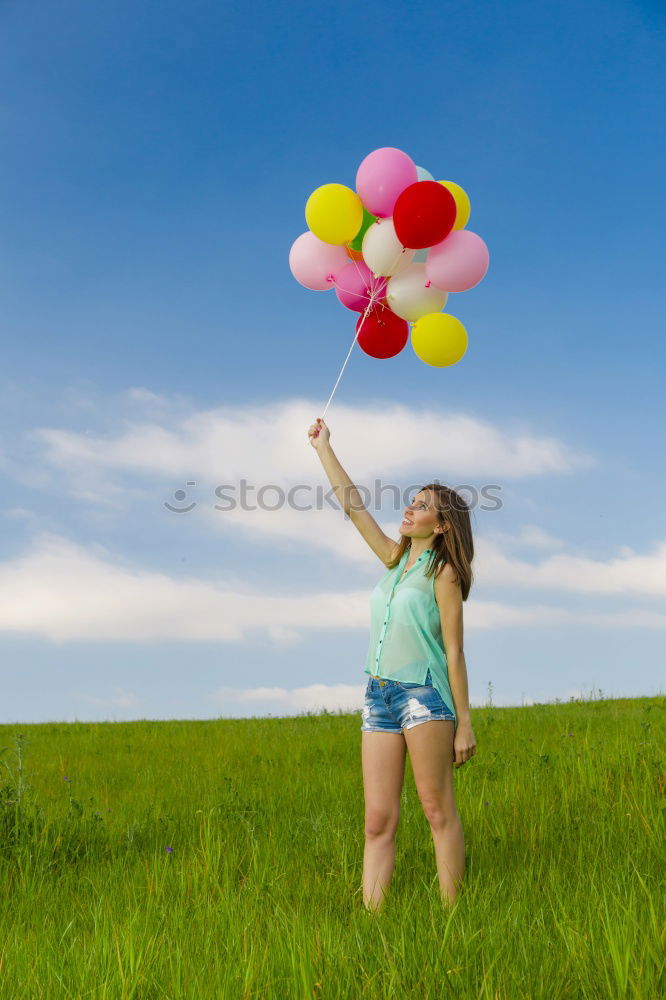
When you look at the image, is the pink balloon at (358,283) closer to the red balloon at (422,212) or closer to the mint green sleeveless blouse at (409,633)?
the red balloon at (422,212)

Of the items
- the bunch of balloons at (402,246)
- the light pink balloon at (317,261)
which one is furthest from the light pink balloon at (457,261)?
the light pink balloon at (317,261)

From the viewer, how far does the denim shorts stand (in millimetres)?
4320

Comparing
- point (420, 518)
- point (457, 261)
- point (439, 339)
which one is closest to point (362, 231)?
point (457, 261)

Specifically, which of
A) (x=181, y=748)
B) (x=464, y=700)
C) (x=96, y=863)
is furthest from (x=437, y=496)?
(x=181, y=748)

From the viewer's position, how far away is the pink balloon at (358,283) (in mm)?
6273

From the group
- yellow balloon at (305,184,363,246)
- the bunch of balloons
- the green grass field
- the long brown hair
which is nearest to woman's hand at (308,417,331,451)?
the long brown hair

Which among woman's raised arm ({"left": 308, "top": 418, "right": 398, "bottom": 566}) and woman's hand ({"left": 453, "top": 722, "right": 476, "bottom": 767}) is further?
woman's raised arm ({"left": 308, "top": 418, "right": 398, "bottom": 566})

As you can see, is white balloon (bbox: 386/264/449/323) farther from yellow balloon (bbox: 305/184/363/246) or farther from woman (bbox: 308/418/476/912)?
woman (bbox: 308/418/476/912)

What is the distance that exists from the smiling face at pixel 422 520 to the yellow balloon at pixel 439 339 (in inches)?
58.3

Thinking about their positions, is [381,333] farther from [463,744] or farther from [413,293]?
[463,744]

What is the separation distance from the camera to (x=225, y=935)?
3959 millimetres

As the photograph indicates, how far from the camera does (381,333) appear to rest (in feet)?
21.4

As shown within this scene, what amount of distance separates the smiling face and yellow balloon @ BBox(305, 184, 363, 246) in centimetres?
220

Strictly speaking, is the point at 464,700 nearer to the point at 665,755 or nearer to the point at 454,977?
the point at 454,977
